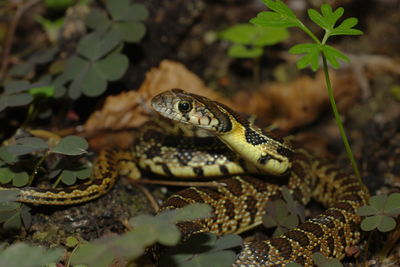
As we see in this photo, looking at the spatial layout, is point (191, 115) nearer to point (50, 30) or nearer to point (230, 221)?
point (230, 221)

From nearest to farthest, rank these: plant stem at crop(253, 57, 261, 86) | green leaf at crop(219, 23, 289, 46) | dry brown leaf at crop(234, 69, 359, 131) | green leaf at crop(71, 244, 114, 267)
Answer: green leaf at crop(71, 244, 114, 267), green leaf at crop(219, 23, 289, 46), dry brown leaf at crop(234, 69, 359, 131), plant stem at crop(253, 57, 261, 86)

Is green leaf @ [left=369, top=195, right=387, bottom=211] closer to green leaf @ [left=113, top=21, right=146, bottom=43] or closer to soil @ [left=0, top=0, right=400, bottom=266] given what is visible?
soil @ [left=0, top=0, right=400, bottom=266]

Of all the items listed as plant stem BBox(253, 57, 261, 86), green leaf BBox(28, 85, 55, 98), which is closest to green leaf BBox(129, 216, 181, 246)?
green leaf BBox(28, 85, 55, 98)

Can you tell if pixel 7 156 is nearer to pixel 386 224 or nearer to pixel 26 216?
pixel 26 216

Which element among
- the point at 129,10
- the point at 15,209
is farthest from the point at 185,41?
the point at 15,209

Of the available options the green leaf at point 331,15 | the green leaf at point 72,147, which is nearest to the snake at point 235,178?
the green leaf at point 72,147

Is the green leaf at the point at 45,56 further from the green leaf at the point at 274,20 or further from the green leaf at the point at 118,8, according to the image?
the green leaf at the point at 274,20
